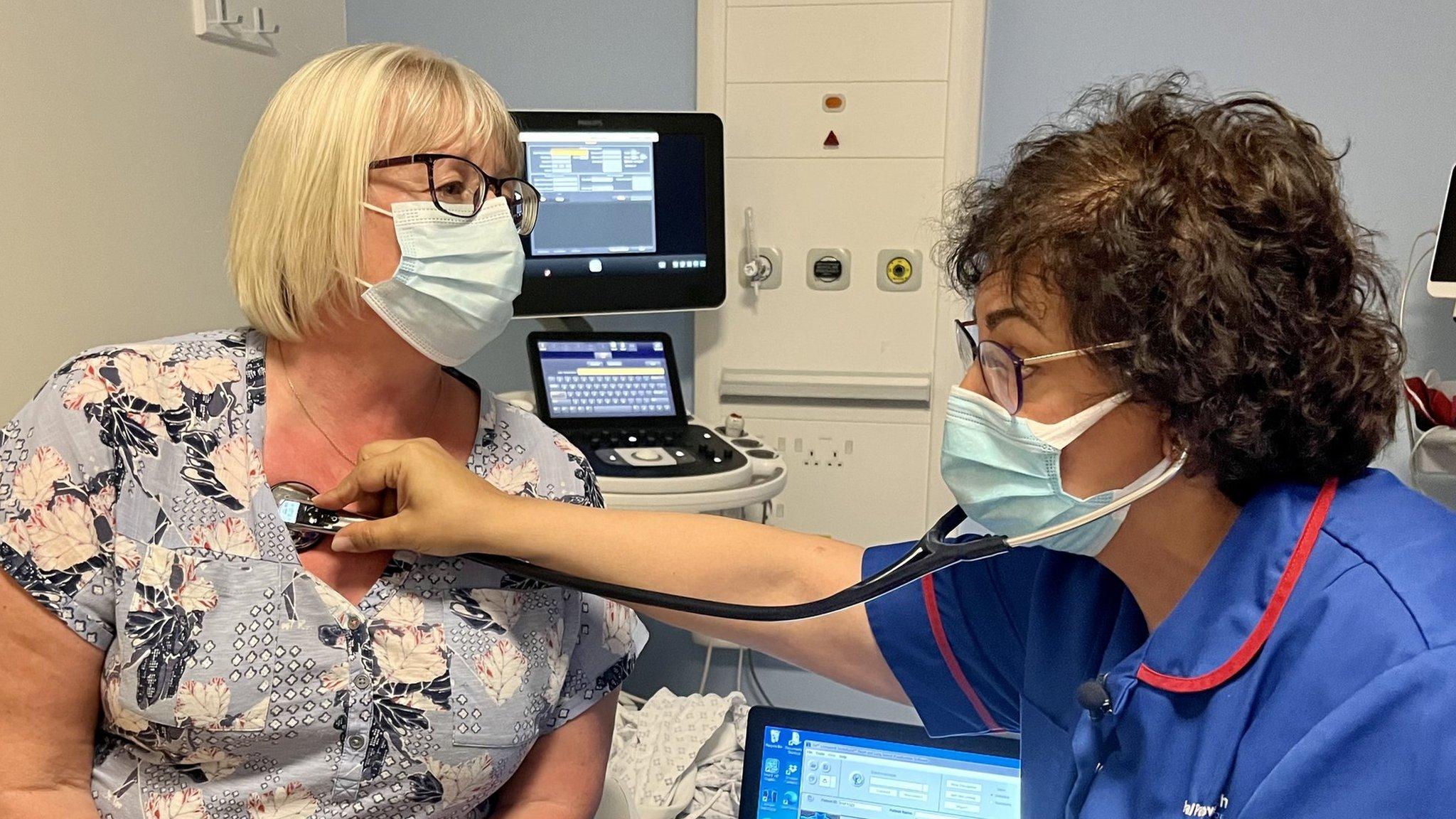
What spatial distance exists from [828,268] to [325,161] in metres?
1.42

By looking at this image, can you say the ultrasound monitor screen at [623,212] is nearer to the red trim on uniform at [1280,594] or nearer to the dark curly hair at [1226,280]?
the dark curly hair at [1226,280]

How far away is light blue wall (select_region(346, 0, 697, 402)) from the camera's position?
2.43 m

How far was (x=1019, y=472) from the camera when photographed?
924 millimetres

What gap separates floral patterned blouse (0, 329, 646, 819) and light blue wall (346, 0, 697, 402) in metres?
1.43

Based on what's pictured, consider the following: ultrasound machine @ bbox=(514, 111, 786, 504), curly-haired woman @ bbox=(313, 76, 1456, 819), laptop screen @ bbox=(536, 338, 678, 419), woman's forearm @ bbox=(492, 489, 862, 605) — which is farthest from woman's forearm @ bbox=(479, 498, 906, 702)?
laptop screen @ bbox=(536, 338, 678, 419)

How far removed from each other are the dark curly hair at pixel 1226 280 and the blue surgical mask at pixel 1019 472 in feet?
0.22

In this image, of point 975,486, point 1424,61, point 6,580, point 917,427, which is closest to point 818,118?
point 917,427

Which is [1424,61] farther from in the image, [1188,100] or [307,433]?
[307,433]

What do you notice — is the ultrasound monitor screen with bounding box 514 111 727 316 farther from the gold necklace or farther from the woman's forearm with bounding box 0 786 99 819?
the woman's forearm with bounding box 0 786 99 819

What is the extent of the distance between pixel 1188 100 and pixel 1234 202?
0.50ft

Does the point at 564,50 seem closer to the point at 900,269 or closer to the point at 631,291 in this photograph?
the point at 631,291

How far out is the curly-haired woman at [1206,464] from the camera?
29.8 inches

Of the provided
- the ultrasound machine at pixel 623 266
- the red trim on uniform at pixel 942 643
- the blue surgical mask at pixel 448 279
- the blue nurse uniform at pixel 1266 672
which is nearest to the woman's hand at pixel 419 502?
the blue surgical mask at pixel 448 279

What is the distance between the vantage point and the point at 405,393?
1.19 metres
